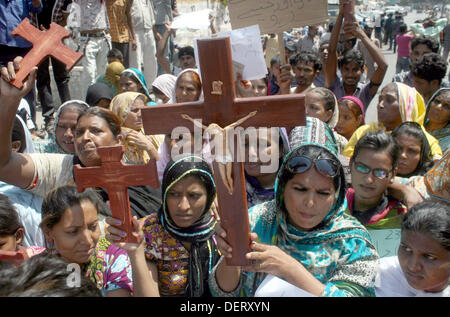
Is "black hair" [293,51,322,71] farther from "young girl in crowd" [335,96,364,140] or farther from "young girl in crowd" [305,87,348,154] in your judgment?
"young girl in crowd" [305,87,348,154]

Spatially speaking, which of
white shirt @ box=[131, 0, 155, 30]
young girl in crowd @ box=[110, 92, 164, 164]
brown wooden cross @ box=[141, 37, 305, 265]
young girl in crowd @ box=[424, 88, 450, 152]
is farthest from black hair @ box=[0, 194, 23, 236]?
white shirt @ box=[131, 0, 155, 30]

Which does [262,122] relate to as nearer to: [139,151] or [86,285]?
[86,285]

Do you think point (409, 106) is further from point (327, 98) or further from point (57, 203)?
point (57, 203)

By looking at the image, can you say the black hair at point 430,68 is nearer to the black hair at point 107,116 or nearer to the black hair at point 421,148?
the black hair at point 421,148

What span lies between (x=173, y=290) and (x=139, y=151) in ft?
5.27

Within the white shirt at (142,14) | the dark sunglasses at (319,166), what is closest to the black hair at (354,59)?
the dark sunglasses at (319,166)

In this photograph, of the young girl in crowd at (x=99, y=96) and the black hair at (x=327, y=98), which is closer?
the black hair at (x=327, y=98)

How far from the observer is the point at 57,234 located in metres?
1.95

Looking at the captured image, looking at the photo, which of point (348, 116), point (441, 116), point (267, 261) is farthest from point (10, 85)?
point (441, 116)

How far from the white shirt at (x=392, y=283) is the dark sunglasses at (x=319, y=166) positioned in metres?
0.49

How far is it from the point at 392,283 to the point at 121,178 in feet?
4.21

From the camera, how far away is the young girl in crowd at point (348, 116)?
3.97 m
